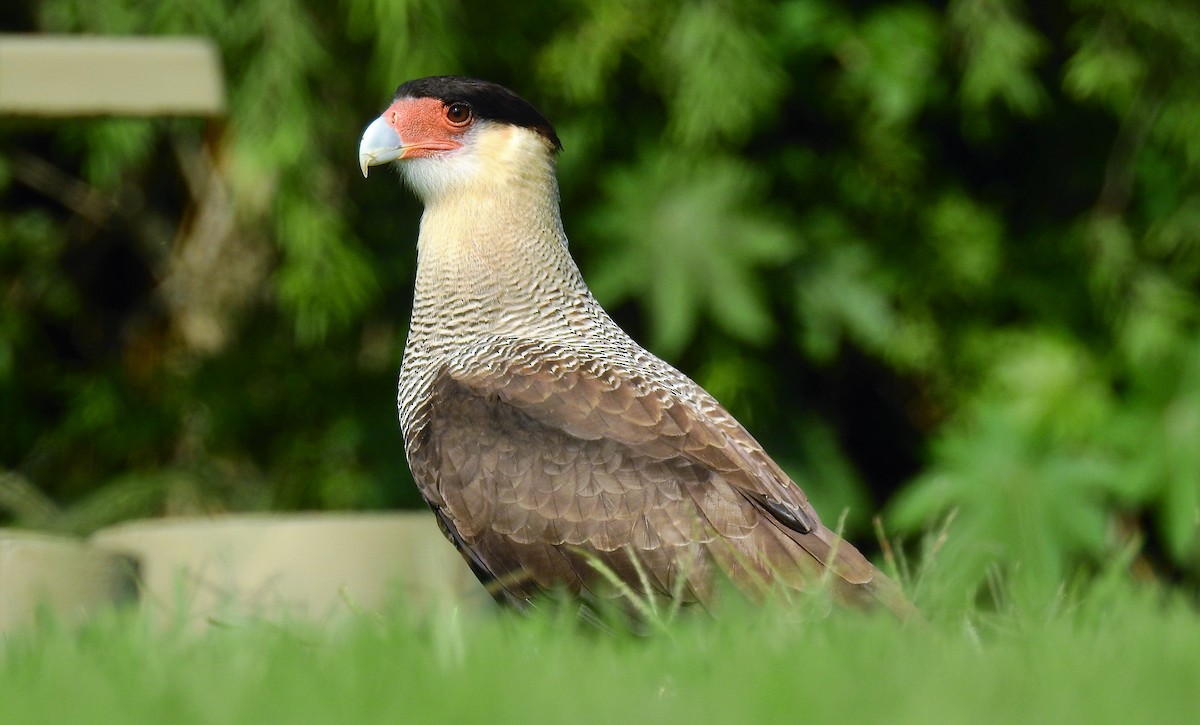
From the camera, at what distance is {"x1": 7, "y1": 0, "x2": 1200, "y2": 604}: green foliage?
6.03 metres

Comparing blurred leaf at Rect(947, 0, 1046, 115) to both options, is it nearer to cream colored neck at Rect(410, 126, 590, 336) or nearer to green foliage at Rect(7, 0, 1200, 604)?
green foliage at Rect(7, 0, 1200, 604)

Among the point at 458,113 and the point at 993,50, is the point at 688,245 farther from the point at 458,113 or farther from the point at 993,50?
the point at 458,113

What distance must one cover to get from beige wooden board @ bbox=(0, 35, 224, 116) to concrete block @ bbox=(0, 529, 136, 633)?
1.42 meters

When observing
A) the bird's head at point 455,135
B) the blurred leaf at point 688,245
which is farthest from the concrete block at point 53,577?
the blurred leaf at point 688,245

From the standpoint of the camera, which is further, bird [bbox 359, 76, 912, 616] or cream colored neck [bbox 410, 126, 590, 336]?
cream colored neck [bbox 410, 126, 590, 336]

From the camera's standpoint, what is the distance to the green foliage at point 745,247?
603 centimetres

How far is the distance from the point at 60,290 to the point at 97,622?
485cm

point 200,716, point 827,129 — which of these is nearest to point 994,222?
point 827,129

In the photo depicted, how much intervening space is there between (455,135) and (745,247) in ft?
7.26

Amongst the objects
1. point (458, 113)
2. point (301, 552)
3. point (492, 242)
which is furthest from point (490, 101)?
point (301, 552)

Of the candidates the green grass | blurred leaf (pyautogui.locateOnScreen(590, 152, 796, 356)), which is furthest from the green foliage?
the green grass

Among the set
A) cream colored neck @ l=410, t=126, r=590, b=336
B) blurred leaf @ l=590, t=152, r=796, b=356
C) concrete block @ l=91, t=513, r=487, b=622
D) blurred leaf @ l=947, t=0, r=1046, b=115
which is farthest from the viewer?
blurred leaf @ l=947, t=0, r=1046, b=115

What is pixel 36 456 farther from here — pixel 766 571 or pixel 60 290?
pixel 766 571

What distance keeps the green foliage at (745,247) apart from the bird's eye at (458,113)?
182 centimetres
